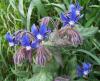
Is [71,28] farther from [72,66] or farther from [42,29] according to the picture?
[72,66]

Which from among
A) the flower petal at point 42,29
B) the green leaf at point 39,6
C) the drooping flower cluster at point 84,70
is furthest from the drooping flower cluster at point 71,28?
the green leaf at point 39,6

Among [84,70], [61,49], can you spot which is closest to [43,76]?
[61,49]

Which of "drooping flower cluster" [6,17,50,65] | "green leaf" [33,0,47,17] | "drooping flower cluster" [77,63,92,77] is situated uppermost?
"green leaf" [33,0,47,17]

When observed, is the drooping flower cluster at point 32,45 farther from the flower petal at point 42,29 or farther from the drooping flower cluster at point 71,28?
the drooping flower cluster at point 71,28

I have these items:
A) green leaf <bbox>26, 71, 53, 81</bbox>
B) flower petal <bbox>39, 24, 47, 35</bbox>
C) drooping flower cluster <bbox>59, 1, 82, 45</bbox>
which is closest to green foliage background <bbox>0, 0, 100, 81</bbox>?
green leaf <bbox>26, 71, 53, 81</bbox>

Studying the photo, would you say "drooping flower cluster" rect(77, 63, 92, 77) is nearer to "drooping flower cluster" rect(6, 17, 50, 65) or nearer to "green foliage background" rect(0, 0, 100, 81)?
"green foliage background" rect(0, 0, 100, 81)

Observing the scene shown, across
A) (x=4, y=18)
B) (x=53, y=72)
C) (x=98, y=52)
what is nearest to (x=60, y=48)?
(x=53, y=72)
